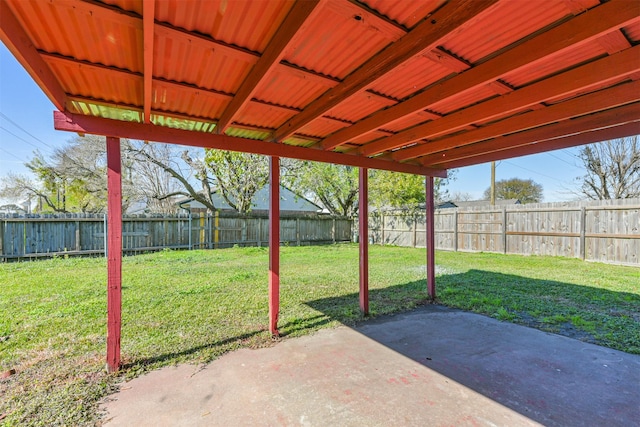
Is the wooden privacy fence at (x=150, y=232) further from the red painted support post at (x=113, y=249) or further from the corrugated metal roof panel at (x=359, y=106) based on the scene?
the corrugated metal roof panel at (x=359, y=106)

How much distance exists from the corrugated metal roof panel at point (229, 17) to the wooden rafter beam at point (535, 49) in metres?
1.25

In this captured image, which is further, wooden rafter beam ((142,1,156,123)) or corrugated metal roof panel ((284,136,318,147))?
corrugated metal roof panel ((284,136,318,147))

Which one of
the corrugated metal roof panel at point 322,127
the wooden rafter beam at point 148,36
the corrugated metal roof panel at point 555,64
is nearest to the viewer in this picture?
the wooden rafter beam at point 148,36

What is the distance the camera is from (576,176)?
14250 mm

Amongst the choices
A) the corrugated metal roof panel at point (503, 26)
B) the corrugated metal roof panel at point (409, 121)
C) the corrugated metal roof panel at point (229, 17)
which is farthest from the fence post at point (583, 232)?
the corrugated metal roof panel at point (229, 17)

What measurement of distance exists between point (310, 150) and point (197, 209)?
1671 centimetres

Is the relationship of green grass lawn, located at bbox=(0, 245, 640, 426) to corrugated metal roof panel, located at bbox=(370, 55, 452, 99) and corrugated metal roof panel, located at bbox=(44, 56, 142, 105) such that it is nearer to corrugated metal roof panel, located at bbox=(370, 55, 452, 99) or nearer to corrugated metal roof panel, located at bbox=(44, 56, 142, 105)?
corrugated metal roof panel, located at bbox=(44, 56, 142, 105)

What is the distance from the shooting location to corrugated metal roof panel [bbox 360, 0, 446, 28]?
141 cm

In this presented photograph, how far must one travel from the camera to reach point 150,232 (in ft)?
31.7

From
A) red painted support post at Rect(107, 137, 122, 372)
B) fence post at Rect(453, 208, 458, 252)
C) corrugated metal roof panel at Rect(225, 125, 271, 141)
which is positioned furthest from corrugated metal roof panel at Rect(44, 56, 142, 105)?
fence post at Rect(453, 208, 458, 252)

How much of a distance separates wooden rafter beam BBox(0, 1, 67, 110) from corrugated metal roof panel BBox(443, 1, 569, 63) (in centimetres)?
211

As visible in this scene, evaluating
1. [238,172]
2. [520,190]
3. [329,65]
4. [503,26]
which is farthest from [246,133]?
[520,190]

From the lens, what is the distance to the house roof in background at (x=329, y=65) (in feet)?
4.73

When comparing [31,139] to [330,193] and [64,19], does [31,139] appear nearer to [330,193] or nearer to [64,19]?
[330,193]
